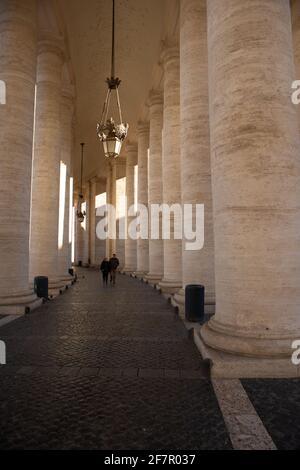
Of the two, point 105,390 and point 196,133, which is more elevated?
point 196,133

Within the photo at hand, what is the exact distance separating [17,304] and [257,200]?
1002 centimetres

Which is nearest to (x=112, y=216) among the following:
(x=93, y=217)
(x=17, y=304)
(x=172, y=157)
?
(x=93, y=217)

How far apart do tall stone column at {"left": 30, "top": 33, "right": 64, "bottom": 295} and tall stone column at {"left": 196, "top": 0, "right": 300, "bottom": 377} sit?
12764 mm

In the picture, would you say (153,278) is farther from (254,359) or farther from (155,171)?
(254,359)

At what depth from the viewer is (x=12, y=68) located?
1372 centimetres

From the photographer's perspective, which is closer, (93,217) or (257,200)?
(257,200)

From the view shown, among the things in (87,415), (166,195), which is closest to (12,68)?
(166,195)

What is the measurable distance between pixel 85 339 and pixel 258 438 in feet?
20.0

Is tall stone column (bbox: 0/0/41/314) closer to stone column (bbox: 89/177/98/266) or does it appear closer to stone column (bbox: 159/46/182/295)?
stone column (bbox: 159/46/182/295)

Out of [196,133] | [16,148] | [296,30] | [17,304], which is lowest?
[17,304]

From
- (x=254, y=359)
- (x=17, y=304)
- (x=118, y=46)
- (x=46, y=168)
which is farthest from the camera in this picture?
(x=118, y=46)

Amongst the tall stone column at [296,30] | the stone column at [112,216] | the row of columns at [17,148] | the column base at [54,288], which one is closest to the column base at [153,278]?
the column base at [54,288]

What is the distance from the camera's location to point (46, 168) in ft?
62.0

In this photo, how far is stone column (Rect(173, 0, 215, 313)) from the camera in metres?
12.6
